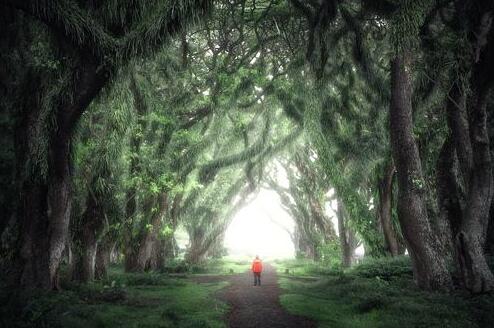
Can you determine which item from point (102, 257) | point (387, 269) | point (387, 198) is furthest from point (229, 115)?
point (387, 269)

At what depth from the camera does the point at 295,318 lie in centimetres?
945

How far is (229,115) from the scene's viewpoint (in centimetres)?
1767

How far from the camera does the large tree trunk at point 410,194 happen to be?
10.4 meters

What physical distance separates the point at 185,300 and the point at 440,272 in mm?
7043

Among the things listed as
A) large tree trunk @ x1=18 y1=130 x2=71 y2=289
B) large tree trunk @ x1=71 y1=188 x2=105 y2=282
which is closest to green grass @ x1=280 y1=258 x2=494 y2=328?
large tree trunk @ x1=18 y1=130 x2=71 y2=289

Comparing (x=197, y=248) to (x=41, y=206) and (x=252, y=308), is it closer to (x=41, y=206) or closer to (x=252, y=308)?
(x=252, y=308)

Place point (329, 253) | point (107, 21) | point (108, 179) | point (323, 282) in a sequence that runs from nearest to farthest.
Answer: point (107, 21), point (108, 179), point (323, 282), point (329, 253)

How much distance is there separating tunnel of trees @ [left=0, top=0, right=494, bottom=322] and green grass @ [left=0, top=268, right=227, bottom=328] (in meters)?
1.44

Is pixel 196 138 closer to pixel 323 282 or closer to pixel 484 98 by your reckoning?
pixel 323 282

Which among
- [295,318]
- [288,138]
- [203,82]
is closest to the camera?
[295,318]

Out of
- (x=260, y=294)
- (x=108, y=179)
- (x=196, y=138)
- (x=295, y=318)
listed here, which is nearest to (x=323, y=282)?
(x=260, y=294)

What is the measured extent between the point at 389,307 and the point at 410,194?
299 centimetres

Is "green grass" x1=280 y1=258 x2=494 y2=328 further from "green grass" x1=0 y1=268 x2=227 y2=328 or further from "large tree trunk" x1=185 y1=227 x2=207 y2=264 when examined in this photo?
"large tree trunk" x1=185 y1=227 x2=207 y2=264

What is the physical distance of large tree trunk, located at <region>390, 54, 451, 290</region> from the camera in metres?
10.4
